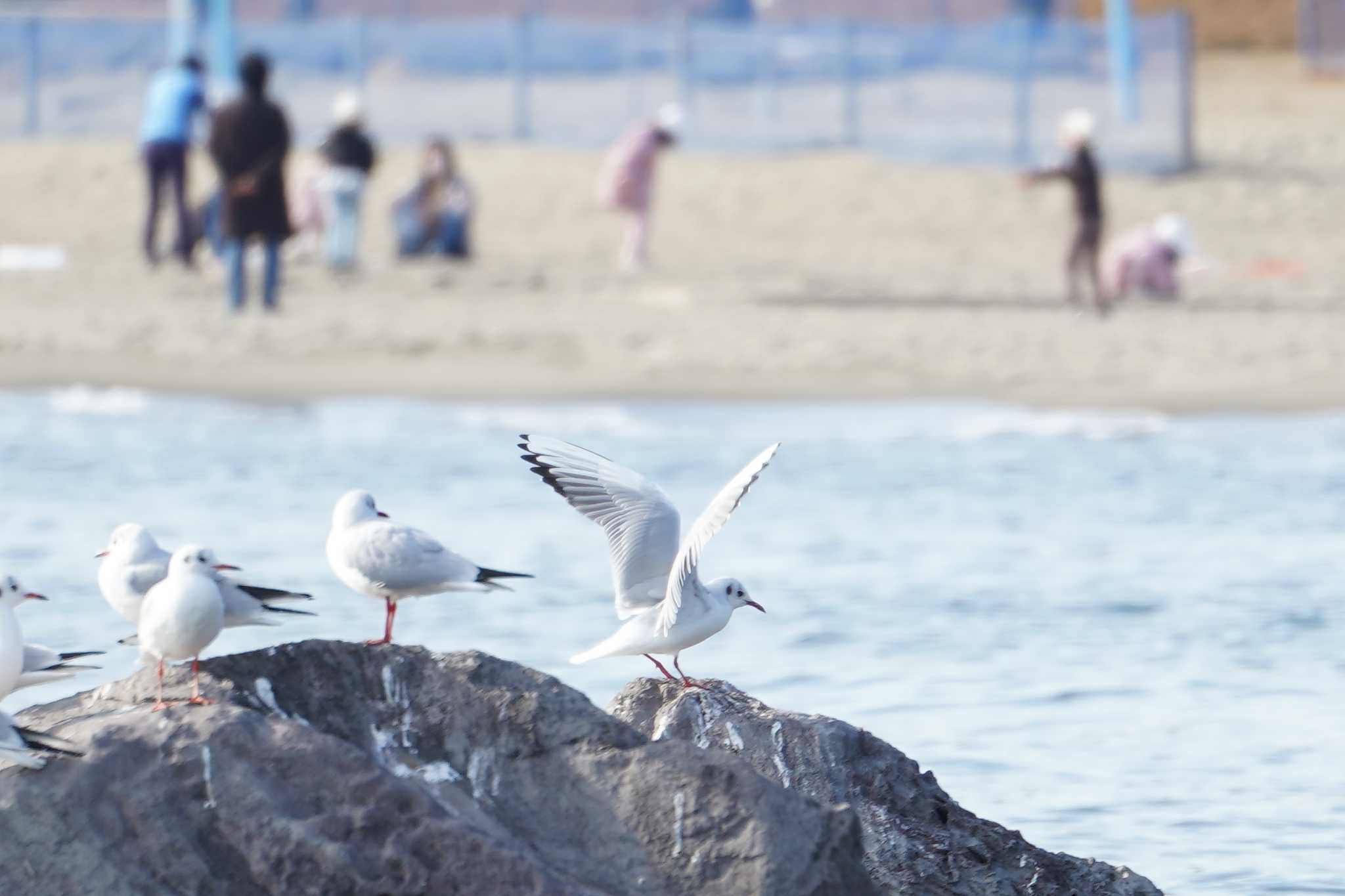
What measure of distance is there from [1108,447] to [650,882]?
9640 mm

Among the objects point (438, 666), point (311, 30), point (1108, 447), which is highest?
point (311, 30)

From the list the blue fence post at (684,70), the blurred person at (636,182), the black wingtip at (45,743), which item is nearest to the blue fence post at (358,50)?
the blue fence post at (684,70)

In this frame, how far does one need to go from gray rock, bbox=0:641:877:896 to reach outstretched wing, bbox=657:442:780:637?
0.97 feet

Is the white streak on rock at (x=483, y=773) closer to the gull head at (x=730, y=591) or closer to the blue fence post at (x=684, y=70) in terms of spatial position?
the gull head at (x=730, y=591)

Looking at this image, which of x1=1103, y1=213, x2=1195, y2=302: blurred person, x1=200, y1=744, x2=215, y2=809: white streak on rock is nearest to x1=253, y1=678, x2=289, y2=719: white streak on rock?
x1=200, y1=744, x2=215, y2=809: white streak on rock

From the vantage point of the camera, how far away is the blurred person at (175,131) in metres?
18.5

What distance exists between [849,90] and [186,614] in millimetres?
21760

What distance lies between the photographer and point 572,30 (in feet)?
87.7

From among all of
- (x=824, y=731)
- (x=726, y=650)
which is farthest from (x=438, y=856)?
(x=726, y=650)

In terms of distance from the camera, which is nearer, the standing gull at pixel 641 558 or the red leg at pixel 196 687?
the red leg at pixel 196 687

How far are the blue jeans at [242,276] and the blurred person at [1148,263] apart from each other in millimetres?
6201

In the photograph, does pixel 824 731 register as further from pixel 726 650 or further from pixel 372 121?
pixel 372 121

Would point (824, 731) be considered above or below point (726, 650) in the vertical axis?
above

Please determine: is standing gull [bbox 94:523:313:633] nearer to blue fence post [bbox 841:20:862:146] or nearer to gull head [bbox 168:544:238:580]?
gull head [bbox 168:544:238:580]
